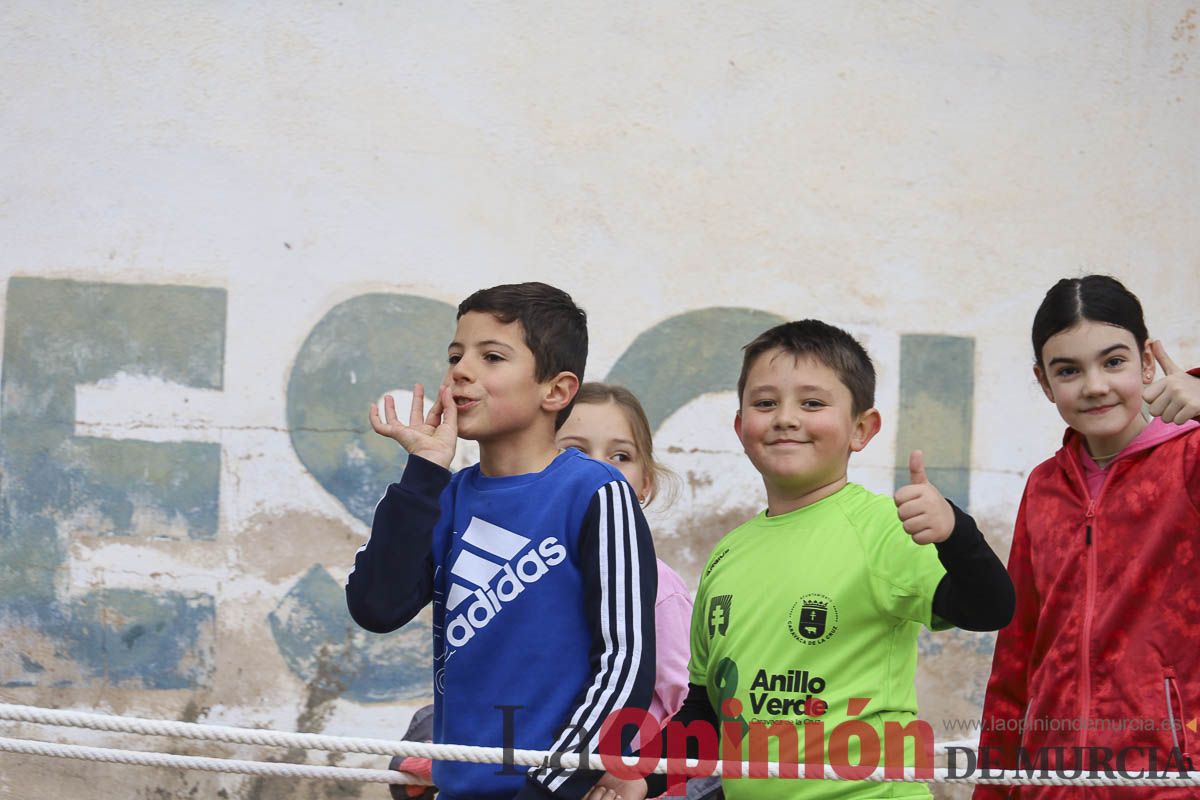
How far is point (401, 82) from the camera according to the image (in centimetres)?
427

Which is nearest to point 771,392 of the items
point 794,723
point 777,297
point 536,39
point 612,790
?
point 794,723

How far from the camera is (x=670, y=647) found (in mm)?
2781

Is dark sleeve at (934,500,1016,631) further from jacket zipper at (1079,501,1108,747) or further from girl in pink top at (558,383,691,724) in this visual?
girl in pink top at (558,383,691,724)

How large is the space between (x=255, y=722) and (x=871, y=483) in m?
2.23

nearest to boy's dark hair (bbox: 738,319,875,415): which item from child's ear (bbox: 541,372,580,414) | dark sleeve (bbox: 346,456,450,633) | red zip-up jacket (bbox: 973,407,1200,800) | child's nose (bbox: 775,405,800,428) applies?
child's nose (bbox: 775,405,800,428)

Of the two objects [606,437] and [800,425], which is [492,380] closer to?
[800,425]

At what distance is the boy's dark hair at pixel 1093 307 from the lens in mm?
2541

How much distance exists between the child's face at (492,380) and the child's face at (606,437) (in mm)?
730

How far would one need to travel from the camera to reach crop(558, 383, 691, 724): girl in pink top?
279 cm

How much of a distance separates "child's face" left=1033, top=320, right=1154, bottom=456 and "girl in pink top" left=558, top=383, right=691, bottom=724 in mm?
957

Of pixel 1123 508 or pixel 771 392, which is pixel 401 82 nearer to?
pixel 771 392

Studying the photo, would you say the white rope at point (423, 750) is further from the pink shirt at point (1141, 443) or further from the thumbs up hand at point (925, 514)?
the pink shirt at point (1141, 443)

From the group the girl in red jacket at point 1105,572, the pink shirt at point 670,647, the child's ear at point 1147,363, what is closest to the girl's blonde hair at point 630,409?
the pink shirt at point 670,647

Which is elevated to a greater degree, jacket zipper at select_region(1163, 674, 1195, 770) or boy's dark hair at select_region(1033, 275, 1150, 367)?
boy's dark hair at select_region(1033, 275, 1150, 367)
